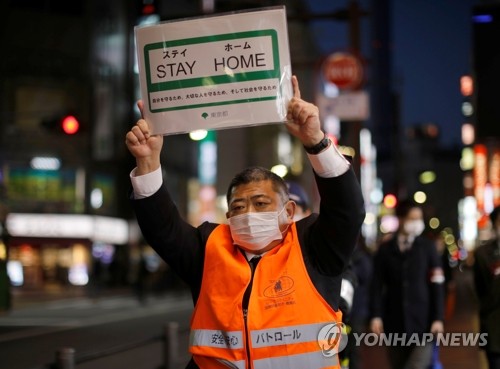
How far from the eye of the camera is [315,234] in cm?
400

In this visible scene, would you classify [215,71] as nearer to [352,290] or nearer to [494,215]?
[352,290]

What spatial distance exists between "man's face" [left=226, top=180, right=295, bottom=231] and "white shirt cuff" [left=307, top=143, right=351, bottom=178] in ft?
1.24

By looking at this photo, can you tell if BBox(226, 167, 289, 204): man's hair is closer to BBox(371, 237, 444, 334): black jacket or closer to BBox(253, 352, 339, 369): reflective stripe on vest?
BBox(253, 352, 339, 369): reflective stripe on vest

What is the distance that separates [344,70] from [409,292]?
335 inches

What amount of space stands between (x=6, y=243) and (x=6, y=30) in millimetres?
31282

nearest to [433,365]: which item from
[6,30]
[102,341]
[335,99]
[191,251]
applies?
[191,251]

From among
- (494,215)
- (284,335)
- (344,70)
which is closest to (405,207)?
(494,215)

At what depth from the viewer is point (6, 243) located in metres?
13.3

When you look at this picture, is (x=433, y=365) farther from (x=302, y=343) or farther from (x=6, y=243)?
(x=6, y=243)

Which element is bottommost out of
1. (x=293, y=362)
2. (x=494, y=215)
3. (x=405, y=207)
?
(x=293, y=362)

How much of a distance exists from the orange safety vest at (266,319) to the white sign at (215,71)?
25.4 inches

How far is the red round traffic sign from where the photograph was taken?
54.5 feet

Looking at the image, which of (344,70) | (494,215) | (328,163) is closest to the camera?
(328,163)

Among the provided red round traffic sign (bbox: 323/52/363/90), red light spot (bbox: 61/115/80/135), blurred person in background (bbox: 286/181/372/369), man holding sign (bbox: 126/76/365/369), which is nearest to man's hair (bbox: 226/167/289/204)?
man holding sign (bbox: 126/76/365/369)
